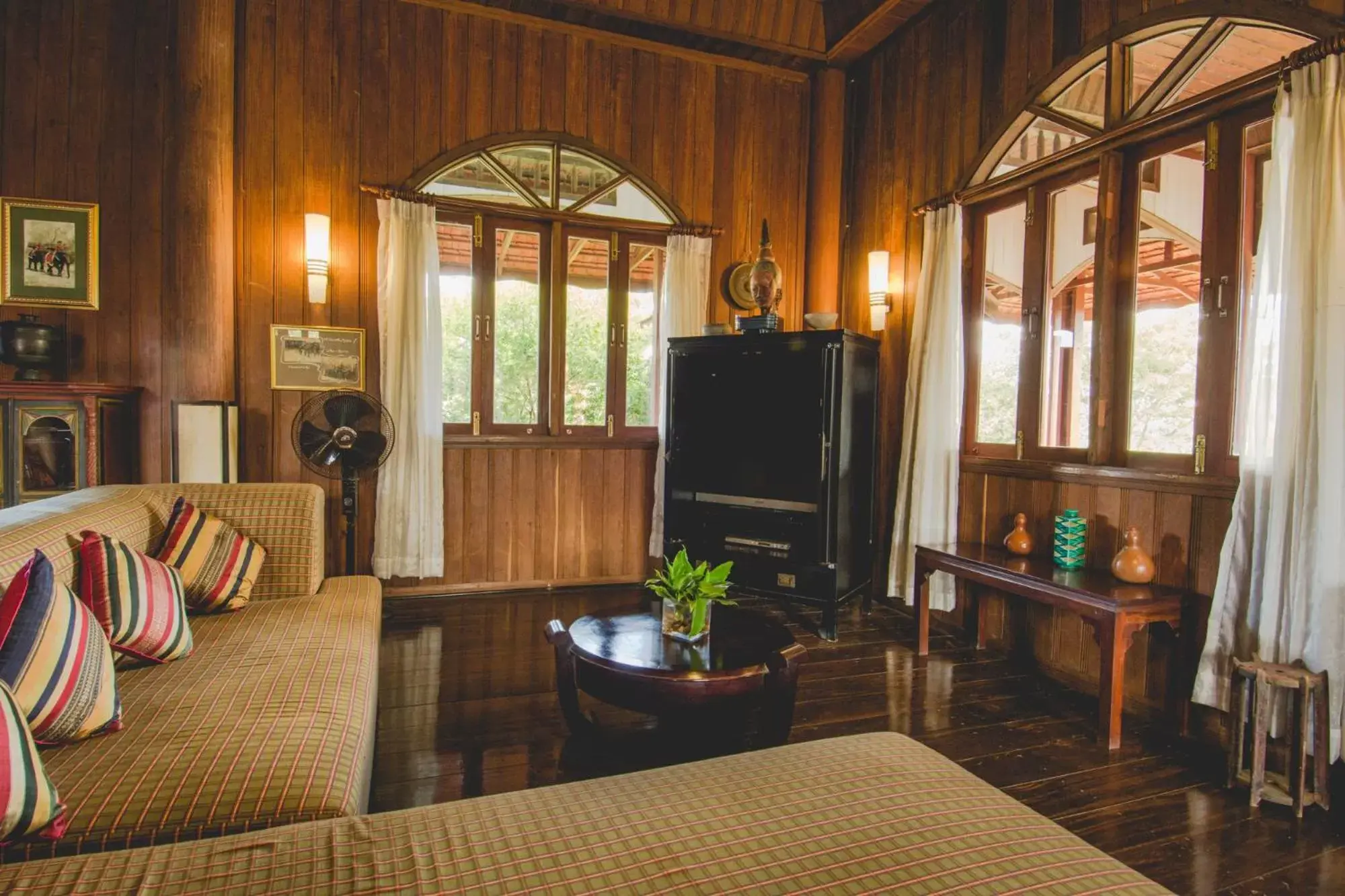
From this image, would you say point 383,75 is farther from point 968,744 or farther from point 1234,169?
point 968,744

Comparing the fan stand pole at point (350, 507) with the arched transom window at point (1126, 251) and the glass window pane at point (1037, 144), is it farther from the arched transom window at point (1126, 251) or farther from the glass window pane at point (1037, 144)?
the glass window pane at point (1037, 144)

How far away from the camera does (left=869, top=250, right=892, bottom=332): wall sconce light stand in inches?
183

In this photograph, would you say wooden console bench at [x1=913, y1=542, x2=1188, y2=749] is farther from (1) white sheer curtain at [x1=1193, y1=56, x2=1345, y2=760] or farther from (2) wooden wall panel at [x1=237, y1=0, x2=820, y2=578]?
(2) wooden wall panel at [x1=237, y1=0, x2=820, y2=578]

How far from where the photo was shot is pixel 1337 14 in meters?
2.42

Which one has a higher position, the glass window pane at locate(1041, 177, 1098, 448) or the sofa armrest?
the glass window pane at locate(1041, 177, 1098, 448)

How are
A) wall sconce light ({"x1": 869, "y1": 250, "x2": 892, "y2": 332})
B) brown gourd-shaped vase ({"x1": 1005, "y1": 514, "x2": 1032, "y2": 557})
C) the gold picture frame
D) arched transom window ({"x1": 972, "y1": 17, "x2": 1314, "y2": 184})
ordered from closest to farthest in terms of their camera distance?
arched transom window ({"x1": 972, "y1": 17, "x2": 1314, "y2": 184})
brown gourd-shaped vase ({"x1": 1005, "y1": 514, "x2": 1032, "y2": 557})
the gold picture frame
wall sconce light ({"x1": 869, "y1": 250, "x2": 892, "y2": 332})

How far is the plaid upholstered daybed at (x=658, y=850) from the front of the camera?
3.27 ft

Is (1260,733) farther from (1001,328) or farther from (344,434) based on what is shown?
(344,434)

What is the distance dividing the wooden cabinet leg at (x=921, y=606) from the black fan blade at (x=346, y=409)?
306cm

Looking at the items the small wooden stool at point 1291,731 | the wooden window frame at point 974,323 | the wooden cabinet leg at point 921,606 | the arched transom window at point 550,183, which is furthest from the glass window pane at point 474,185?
the small wooden stool at point 1291,731

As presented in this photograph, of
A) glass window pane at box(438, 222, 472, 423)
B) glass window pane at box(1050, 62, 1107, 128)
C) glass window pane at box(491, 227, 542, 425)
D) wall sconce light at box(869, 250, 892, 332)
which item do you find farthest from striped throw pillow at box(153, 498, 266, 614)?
glass window pane at box(1050, 62, 1107, 128)

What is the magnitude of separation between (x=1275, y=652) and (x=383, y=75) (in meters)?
5.33

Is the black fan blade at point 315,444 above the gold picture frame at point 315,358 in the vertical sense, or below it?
below

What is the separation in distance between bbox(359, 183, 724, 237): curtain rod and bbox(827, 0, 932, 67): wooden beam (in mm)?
1506
